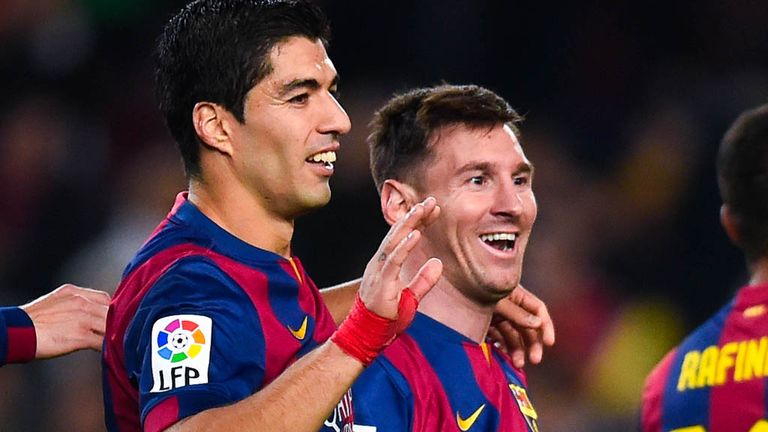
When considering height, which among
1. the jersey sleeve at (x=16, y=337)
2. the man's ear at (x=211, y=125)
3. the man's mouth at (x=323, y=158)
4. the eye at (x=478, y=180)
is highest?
the man's ear at (x=211, y=125)

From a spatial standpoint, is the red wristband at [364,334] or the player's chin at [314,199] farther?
the player's chin at [314,199]

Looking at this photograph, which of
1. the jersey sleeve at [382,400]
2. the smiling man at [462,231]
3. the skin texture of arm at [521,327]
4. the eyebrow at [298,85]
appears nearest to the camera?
the eyebrow at [298,85]

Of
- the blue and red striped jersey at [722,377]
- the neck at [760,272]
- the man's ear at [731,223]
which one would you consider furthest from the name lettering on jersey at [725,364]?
the man's ear at [731,223]

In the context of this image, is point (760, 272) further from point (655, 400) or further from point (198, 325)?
point (198, 325)

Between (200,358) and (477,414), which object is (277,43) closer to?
(200,358)

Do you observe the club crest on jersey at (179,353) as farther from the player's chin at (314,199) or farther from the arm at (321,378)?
the player's chin at (314,199)

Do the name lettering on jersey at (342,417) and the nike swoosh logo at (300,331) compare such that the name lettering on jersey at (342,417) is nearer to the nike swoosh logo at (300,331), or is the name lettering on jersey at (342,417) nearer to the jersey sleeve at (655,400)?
the nike swoosh logo at (300,331)

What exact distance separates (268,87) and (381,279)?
624 mm

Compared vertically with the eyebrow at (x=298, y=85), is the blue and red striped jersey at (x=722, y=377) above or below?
below

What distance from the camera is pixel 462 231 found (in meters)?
4.11

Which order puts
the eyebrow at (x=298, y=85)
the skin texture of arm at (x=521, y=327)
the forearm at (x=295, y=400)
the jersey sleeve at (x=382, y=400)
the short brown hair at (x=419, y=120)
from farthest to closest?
the skin texture of arm at (x=521, y=327) → the short brown hair at (x=419, y=120) → the jersey sleeve at (x=382, y=400) → the eyebrow at (x=298, y=85) → the forearm at (x=295, y=400)

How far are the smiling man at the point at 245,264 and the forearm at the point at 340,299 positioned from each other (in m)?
0.63

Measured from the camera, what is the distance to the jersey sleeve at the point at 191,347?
116 inches

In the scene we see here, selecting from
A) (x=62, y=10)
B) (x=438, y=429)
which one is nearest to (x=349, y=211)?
(x=62, y=10)
